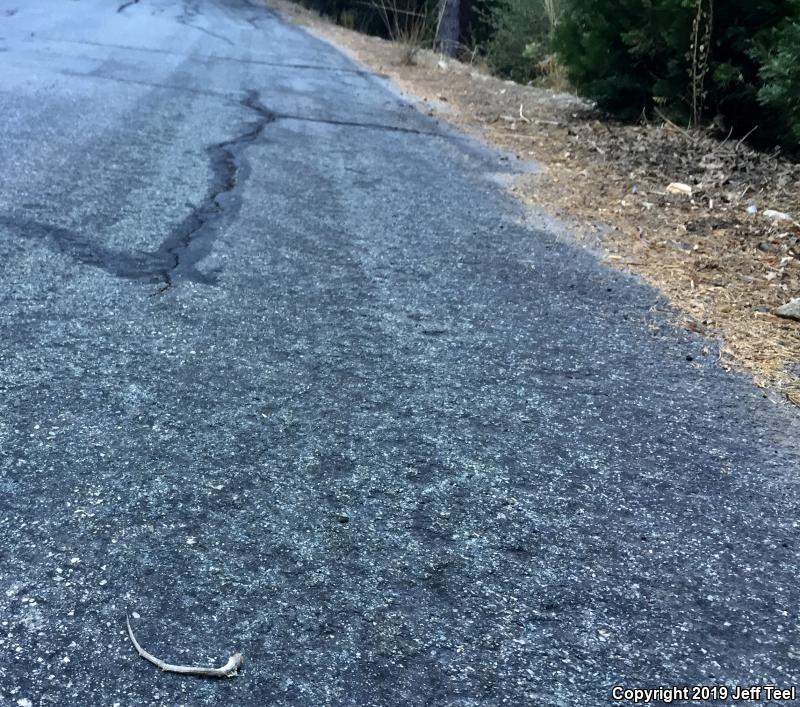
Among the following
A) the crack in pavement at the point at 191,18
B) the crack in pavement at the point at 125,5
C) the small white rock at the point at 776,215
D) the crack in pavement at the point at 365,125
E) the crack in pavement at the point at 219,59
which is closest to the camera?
the small white rock at the point at 776,215

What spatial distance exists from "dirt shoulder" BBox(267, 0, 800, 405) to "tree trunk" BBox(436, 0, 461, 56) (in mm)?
6627

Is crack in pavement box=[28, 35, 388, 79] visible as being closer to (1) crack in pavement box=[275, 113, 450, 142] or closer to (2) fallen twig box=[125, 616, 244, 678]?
(1) crack in pavement box=[275, 113, 450, 142]

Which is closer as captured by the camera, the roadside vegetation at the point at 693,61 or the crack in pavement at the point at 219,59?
the roadside vegetation at the point at 693,61

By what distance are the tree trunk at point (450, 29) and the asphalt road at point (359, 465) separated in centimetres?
1181

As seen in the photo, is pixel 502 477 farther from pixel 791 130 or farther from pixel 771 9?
pixel 771 9

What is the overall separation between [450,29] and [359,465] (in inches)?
589

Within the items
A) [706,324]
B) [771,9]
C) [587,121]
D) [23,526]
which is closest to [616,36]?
[587,121]

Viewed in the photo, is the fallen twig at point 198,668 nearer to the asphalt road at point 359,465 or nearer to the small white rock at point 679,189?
the asphalt road at point 359,465

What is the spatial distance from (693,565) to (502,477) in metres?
0.60

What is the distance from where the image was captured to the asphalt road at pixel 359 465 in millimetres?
1870

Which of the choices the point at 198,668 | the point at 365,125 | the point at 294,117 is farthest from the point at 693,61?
the point at 198,668

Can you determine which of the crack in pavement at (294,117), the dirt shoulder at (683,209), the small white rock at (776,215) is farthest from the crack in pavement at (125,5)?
the small white rock at (776,215)

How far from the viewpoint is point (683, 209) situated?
223 inches

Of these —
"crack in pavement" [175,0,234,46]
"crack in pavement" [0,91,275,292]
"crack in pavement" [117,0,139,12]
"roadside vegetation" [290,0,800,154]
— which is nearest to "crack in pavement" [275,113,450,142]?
"roadside vegetation" [290,0,800,154]
